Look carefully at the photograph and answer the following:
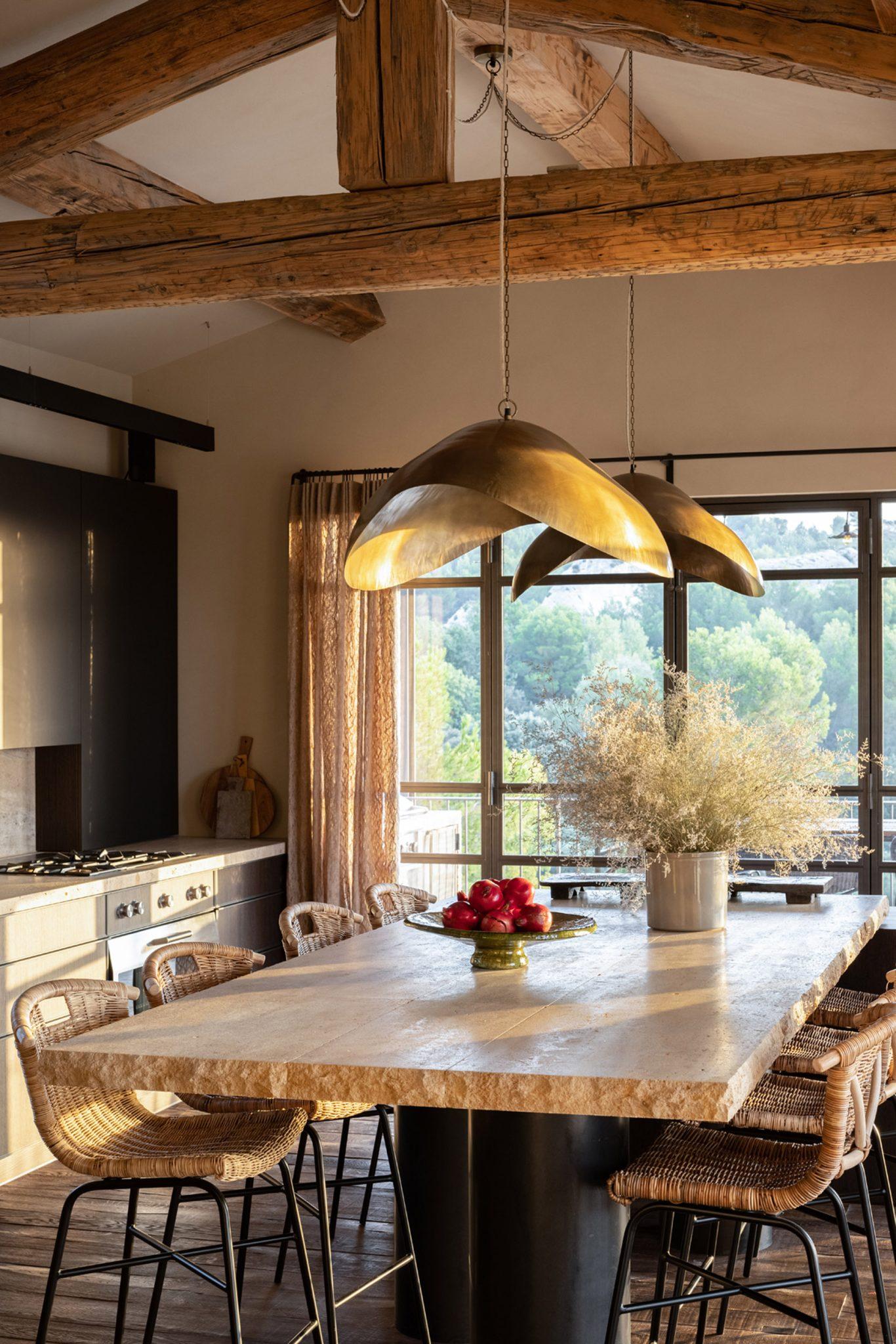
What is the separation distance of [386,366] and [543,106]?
184cm

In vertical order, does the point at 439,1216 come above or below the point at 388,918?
below

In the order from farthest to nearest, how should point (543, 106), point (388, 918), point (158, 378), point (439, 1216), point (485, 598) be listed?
point (158, 378)
point (485, 598)
point (543, 106)
point (388, 918)
point (439, 1216)

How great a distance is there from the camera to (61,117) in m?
4.28

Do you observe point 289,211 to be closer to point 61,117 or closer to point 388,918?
point 61,117

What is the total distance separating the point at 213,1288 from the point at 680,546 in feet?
8.14

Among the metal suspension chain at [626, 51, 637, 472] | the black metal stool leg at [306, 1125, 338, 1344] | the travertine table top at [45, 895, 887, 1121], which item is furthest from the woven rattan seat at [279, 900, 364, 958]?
the metal suspension chain at [626, 51, 637, 472]

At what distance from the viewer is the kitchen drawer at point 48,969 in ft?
14.7

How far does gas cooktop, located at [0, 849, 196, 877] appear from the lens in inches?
199

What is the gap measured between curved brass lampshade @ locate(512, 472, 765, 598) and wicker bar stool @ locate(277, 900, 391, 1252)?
1102 millimetres

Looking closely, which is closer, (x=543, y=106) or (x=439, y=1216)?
(x=439, y=1216)

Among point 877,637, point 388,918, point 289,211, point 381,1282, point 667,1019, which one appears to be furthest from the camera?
point 877,637

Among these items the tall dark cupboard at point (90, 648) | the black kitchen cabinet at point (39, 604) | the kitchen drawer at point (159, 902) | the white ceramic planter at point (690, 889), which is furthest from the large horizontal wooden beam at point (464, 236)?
the kitchen drawer at point (159, 902)

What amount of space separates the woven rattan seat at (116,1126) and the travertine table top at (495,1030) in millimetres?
202

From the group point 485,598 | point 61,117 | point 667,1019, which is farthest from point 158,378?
point 667,1019
